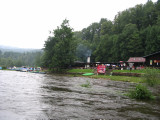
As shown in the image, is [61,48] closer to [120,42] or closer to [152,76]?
[120,42]

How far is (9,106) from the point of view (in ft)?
35.3

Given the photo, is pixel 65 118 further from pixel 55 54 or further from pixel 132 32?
pixel 132 32

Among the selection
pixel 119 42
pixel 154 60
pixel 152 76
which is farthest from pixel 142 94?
pixel 119 42

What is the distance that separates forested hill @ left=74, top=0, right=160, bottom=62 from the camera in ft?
204

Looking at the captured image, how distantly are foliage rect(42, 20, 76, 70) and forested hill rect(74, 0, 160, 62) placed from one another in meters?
20.4

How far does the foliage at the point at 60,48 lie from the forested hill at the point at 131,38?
66.8 feet

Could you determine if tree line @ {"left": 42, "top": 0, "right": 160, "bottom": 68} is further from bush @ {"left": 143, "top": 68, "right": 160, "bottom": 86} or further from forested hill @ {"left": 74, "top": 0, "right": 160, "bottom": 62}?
bush @ {"left": 143, "top": 68, "right": 160, "bottom": 86}

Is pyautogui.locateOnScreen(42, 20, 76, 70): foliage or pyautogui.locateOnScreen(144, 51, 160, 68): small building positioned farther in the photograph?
pyautogui.locateOnScreen(42, 20, 76, 70): foliage

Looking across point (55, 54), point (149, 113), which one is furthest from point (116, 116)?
point (55, 54)

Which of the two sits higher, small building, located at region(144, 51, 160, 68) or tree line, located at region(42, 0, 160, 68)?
tree line, located at region(42, 0, 160, 68)

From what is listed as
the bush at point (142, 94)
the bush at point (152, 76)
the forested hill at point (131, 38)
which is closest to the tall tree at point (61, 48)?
the forested hill at point (131, 38)

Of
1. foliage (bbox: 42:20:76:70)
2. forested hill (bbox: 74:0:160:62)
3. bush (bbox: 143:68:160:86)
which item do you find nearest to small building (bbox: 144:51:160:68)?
forested hill (bbox: 74:0:160:62)

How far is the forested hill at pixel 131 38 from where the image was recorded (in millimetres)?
62219

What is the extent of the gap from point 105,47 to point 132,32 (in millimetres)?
15331
